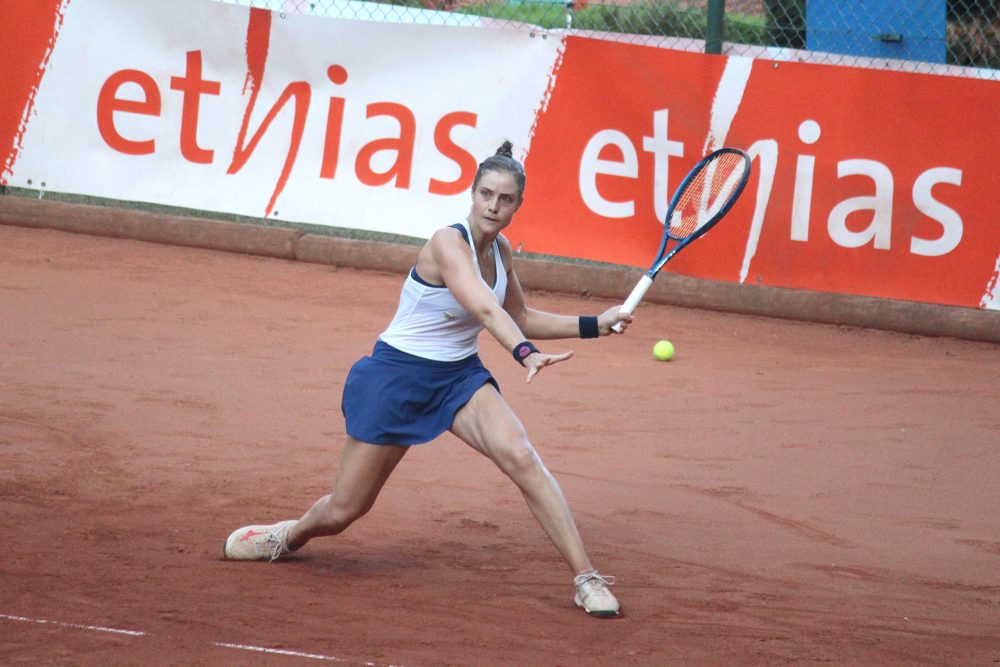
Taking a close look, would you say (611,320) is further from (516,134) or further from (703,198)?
(516,134)

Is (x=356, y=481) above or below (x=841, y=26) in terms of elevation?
below

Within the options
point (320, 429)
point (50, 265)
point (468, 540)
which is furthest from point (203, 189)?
point (468, 540)

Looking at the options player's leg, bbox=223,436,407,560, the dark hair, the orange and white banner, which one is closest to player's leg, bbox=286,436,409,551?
player's leg, bbox=223,436,407,560

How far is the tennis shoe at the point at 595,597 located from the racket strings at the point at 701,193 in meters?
1.50

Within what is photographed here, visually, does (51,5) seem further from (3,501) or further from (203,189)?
(3,501)

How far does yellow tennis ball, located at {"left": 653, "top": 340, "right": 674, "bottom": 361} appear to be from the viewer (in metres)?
8.06

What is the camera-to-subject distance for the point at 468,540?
498 cm

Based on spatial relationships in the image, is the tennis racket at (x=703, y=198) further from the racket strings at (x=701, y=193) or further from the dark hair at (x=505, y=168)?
the dark hair at (x=505, y=168)

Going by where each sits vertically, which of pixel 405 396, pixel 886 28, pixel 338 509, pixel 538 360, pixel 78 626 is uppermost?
pixel 886 28

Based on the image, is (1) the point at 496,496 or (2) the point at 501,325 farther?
(1) the point at 496,496

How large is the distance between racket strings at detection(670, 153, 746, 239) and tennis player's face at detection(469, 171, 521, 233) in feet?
3.23

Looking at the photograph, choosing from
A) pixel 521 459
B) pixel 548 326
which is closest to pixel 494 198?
pixel 548 326

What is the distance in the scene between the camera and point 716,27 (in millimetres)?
9219

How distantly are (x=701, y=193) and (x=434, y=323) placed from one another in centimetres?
190
